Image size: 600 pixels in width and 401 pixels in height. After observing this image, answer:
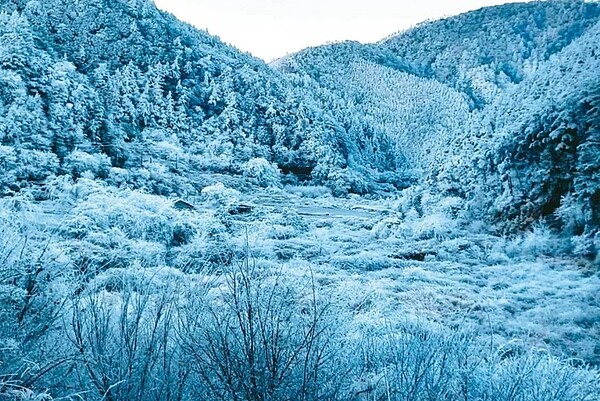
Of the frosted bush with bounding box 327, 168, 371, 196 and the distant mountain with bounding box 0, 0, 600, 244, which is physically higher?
the distant mountain with bounding box 0, 0, 600, 244

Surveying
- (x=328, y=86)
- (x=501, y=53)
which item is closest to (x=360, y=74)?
(x=328, y=86)

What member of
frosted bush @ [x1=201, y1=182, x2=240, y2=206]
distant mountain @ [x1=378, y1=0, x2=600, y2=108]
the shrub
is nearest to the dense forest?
the shrub

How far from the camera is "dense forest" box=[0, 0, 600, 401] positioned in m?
3.95

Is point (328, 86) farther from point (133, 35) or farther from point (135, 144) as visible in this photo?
point (135, 144)

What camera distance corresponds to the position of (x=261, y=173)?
32.8 m

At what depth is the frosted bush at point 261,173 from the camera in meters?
32.1

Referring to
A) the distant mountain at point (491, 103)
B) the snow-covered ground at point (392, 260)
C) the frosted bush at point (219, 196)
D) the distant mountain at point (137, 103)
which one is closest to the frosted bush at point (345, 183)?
the distant mountain at point (137, 103)

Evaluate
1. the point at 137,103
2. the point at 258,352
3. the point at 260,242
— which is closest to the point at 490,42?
the point at 137,103

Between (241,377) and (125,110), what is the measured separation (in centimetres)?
3273

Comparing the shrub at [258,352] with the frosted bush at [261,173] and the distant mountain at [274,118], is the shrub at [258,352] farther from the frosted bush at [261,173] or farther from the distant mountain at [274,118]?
the frosted bush at [261,173]

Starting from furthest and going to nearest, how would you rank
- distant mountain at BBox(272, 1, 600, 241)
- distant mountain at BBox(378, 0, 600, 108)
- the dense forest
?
distant mountain at BBox(378, 0, 600, 108) → distant mountain at BBox(272, 1, 600, 241) → the dense forest

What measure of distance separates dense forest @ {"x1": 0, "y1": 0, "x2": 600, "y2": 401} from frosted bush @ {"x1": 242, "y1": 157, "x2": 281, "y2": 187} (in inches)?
8.4

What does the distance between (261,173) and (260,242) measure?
66.1 ft

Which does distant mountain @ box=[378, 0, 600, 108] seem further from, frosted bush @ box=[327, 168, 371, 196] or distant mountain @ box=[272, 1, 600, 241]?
frosted bush @ box=[327, 168, 371, 196]
